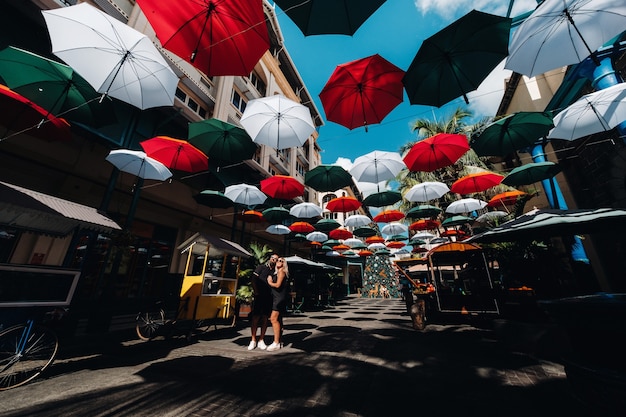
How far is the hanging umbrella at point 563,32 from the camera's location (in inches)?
172

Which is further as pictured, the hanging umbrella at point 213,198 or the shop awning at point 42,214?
the hanging umbrella at point 213,198

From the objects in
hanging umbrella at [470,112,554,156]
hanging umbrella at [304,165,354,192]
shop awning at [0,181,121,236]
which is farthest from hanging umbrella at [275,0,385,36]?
hanging umbrella at [470,112,554,156]

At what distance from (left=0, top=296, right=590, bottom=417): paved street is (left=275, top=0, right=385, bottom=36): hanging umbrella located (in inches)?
239

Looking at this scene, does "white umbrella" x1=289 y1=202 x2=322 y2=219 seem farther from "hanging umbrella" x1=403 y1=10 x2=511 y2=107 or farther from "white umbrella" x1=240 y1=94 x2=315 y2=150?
"hanging umbrella" x1=403 y1=10 x2=511 y2=107

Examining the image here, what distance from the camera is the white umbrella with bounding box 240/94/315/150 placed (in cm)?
701

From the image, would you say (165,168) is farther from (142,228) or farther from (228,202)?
(142,228)

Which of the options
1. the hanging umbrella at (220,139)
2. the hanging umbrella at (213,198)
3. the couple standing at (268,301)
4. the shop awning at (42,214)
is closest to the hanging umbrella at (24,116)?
the shop awning at (42,214)

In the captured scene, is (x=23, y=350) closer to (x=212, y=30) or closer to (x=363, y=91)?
(x=212, y=30)

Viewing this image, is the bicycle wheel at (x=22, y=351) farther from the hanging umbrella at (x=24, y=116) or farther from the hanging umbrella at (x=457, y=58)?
Answer: the hanging umbrella at (x=457, y=58)

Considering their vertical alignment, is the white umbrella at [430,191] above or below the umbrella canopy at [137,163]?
above

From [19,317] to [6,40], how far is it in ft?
25.6

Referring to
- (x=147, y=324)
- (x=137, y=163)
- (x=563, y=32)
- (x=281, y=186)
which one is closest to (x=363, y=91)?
(x=563, y=32)

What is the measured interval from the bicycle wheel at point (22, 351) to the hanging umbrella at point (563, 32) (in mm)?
10722

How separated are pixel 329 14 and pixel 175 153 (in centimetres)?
647
